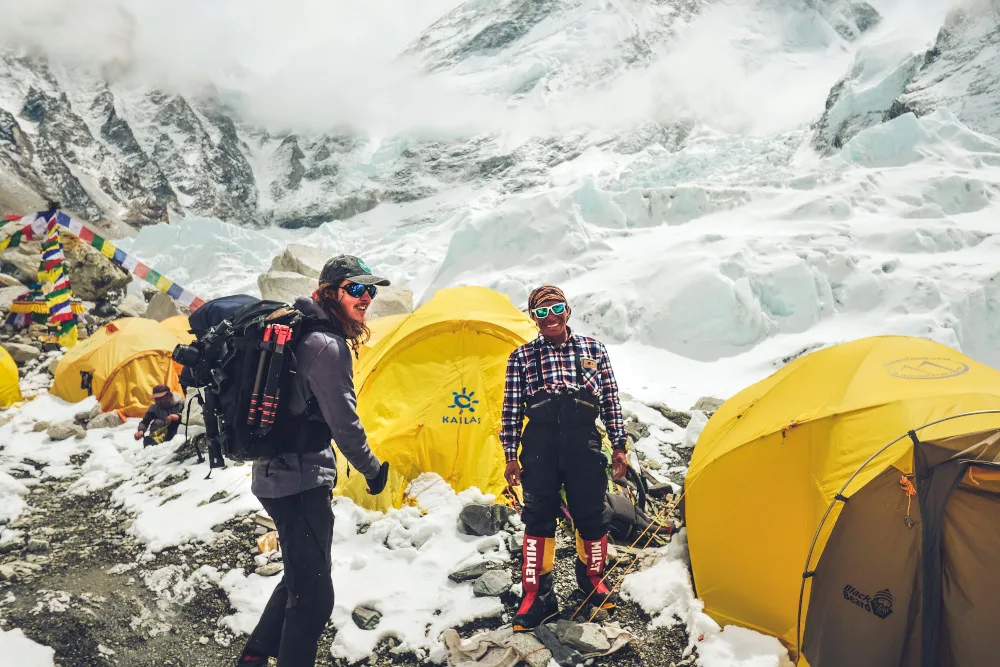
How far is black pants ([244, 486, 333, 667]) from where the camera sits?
2566mm

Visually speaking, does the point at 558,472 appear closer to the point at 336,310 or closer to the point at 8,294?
the point at 336,310

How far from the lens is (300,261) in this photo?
2539 cm

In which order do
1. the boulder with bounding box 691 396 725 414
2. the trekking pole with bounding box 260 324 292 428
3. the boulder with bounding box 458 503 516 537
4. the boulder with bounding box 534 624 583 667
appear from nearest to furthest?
the trekking pole with bounding box 260 324 292 428 < the boulder with bounding box 534 624 583 667 < the boulder with bounding box 458 503 516 537 < the boulder with bounding box 691 396 725 414

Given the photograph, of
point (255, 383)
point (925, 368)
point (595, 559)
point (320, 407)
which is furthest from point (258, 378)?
point (925, 368)

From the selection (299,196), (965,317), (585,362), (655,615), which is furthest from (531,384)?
(299,196)

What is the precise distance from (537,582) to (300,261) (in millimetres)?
24216

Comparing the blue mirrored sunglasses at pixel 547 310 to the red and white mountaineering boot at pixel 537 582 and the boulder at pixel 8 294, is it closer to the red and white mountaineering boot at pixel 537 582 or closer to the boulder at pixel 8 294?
the red and white mountaineering boot at pixel 537 582

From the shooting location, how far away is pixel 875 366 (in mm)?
3635

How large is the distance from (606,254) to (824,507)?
19.4 meters

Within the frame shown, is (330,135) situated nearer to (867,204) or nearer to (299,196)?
(299,196)

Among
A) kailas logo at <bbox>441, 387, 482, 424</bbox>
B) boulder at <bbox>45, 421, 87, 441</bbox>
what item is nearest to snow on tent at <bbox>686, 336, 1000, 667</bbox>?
kailas logo at <bbox>441, 387, 482, 424</bbox>

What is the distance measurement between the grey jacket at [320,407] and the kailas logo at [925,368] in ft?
10.8

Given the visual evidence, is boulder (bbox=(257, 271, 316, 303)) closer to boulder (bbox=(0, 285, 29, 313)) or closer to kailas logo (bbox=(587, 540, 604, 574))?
boulder (bbox=(0, 285, 29, 313))

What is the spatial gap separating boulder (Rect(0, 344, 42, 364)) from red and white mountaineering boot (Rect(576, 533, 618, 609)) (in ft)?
49.0
